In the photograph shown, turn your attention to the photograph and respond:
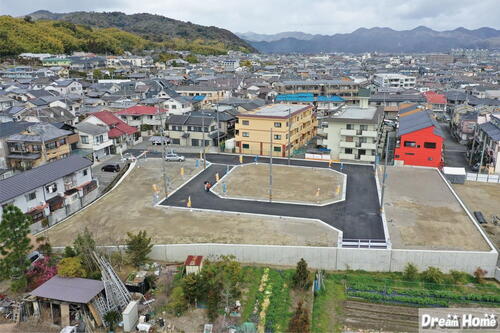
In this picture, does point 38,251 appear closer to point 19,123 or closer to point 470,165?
point 19,123

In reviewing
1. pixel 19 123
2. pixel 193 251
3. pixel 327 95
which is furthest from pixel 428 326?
pixel 327 95

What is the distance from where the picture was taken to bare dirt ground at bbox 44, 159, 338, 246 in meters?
24.8

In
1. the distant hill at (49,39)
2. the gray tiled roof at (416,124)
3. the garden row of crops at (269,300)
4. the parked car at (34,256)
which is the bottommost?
the garden row of crops at (269,300)

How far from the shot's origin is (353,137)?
44938 mm

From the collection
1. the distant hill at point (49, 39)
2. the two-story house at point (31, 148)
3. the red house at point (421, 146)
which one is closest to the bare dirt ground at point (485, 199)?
the red house at point (421, 146)

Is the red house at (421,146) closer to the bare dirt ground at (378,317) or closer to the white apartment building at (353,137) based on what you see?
the white apartment building at (353,137)

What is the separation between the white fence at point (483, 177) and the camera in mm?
37844

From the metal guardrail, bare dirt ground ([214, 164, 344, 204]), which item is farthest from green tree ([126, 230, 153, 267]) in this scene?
the metal guardrail

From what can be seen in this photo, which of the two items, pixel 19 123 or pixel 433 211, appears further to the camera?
pixel 19 123

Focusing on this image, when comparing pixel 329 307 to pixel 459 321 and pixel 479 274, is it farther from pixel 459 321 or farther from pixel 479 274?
pixel 479 274

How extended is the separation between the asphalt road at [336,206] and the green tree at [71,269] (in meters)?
12.0

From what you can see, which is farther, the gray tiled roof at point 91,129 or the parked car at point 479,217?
the gray tiled roof at point 91,129

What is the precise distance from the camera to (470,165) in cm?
4397

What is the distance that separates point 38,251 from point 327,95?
68.1m
